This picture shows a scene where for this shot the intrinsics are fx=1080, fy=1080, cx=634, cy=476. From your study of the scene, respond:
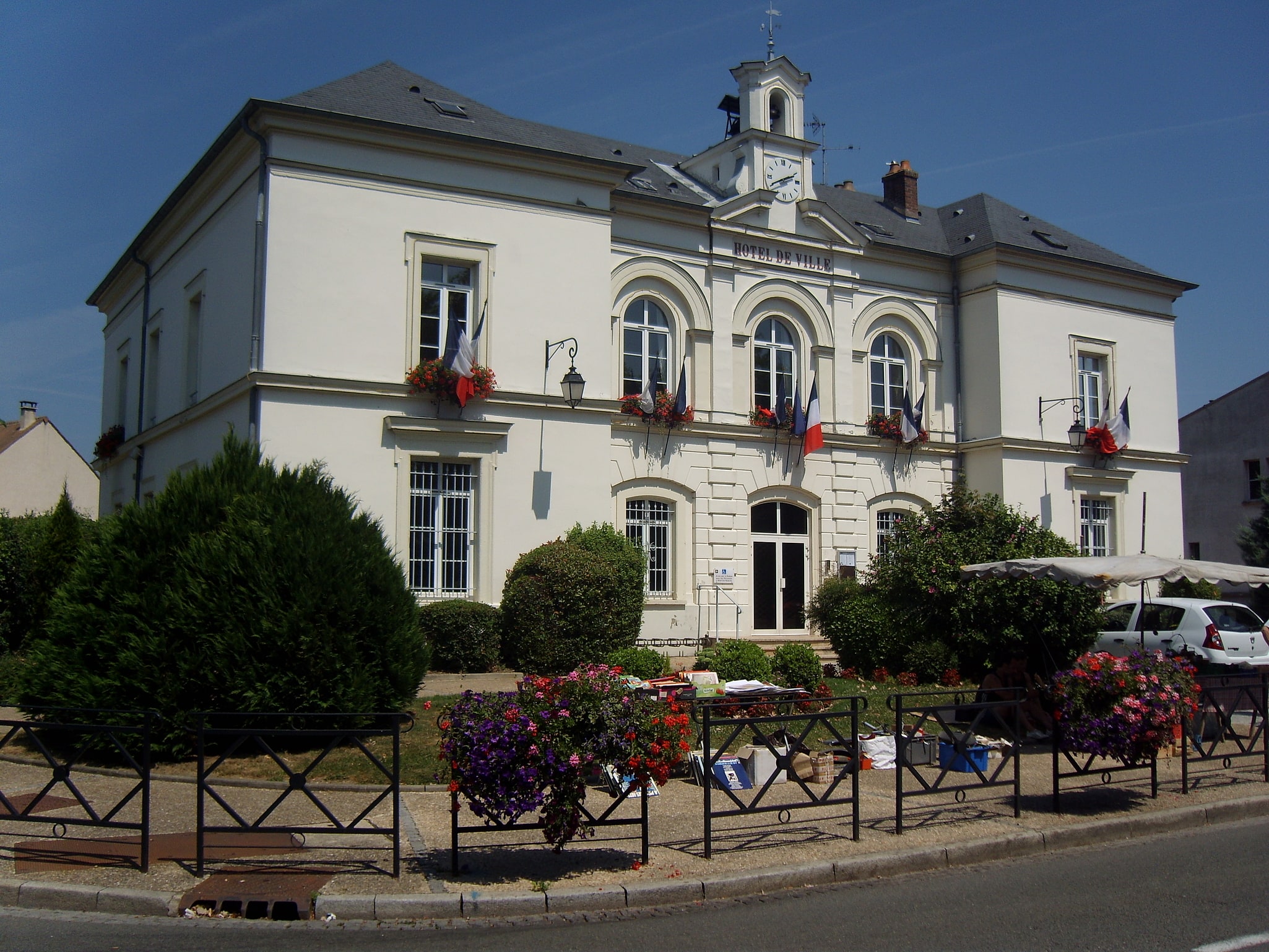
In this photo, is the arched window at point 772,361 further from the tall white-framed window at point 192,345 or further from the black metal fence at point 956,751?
the black metal fence at point 956,751

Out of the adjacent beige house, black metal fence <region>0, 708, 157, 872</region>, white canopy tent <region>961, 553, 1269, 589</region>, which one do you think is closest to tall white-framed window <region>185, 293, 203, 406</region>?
black metal fence <region>0, 708, 157, 872</region>

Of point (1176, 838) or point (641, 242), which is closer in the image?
point (1176, 838)

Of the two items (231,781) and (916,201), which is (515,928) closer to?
(231,781)

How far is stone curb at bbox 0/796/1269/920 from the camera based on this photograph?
6.46 meters

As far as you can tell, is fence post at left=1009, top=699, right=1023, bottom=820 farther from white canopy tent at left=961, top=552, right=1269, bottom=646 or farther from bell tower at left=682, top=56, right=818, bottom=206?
bell tower at left=682, top=56, right=818, bottom=206

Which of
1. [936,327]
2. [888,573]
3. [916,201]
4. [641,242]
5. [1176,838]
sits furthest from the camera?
[916,201]

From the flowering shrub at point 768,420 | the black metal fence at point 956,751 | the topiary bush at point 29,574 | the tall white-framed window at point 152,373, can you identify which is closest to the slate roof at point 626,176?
the tall white-framed window at point 152,373

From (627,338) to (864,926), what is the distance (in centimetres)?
1617

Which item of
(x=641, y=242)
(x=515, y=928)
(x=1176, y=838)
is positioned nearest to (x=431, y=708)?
(x=515, y=928)

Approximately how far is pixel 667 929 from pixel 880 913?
135cm

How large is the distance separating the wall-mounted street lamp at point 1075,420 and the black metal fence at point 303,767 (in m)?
18.8

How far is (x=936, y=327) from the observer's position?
25.5m

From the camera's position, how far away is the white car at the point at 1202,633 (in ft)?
54.9

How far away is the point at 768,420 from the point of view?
22.2 meters
